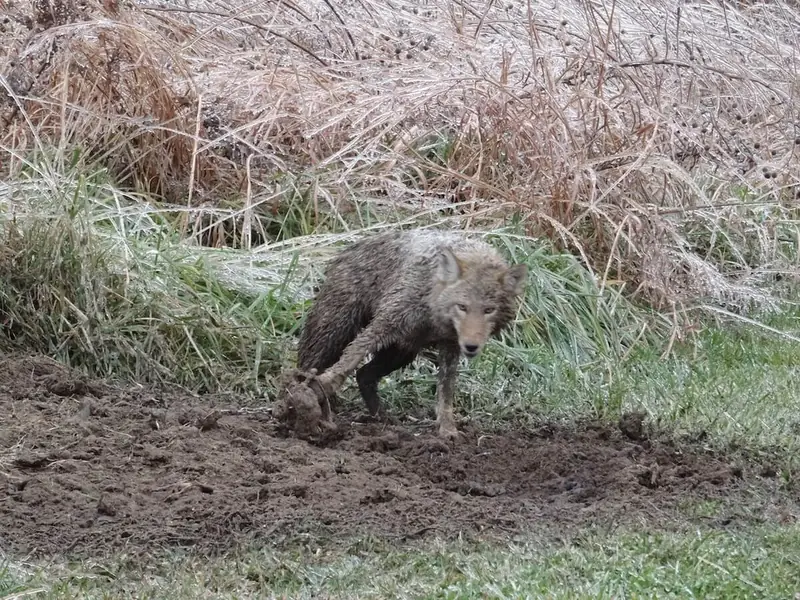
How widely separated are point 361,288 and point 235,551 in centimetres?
199

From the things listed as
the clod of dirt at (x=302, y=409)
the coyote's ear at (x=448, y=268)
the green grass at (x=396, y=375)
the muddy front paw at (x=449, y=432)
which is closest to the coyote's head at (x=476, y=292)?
the coyote's ear at (x=448, y=268)

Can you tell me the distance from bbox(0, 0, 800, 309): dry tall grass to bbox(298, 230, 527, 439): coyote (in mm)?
1741

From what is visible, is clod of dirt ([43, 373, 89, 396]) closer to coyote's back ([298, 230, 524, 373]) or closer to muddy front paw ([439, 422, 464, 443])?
coyote's back ([298, 230, 524, 373])

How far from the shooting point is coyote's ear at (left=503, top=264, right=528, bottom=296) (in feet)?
19.1

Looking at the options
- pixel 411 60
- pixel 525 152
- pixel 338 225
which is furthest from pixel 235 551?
pixel 411 60

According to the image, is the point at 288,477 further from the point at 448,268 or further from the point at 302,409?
the point at 448,268

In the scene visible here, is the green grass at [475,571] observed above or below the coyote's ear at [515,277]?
below

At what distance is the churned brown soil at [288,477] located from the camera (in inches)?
188

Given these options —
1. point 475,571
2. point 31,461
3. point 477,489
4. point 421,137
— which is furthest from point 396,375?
point 475,571

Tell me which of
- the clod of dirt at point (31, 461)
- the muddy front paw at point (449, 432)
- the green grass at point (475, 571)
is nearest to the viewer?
the green grass at point (475, 571)

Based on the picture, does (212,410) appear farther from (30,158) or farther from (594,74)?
(594,74)

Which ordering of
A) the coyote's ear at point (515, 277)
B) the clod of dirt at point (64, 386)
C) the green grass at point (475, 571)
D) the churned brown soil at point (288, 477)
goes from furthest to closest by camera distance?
1. the clod of dirt at point (64, 386)
2. the coyote's ear at point (515, 277)
3. the churned brown soil at point (288, 477)
4. the green grass at point (475, 571)

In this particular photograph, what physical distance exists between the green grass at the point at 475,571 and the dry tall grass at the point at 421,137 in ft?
11.4

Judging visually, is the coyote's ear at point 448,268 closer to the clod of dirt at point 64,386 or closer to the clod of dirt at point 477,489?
the clod of dirt at point 477,489
